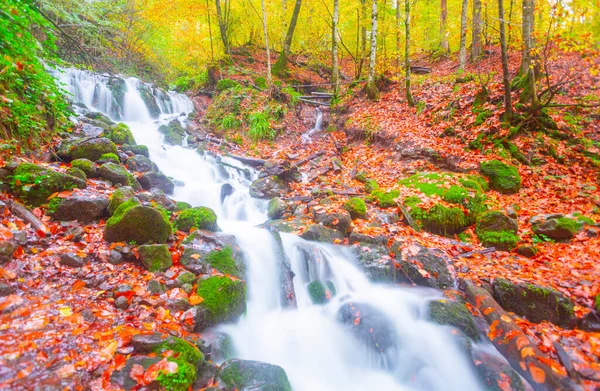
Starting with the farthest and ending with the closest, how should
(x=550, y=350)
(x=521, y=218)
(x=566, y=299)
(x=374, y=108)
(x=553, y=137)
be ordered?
(x=374, y=108)
(x=553, y=137)
(x=521, y=218)
(x=566, y=299)
(x=550, y=350)

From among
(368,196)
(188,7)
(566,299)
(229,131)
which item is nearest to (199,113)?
(229,131)

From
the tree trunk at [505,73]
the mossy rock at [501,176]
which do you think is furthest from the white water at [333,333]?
the tree trunk at [505,73]

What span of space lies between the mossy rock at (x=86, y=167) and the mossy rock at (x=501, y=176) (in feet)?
30.6

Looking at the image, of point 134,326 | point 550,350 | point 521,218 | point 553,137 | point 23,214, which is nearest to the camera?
point 134,326

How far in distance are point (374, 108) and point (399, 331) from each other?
32.8 feet

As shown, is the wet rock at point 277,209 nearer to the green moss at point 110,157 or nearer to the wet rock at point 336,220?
the wet rock at point 336,220

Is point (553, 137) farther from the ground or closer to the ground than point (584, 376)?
farther from the ground

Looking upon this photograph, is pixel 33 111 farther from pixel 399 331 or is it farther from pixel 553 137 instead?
pixel 553 137

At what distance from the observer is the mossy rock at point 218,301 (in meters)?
3.64

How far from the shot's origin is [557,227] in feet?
17.9

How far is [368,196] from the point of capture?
25.7 ft

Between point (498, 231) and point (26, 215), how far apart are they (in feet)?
26.4

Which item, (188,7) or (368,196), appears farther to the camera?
(188,7)

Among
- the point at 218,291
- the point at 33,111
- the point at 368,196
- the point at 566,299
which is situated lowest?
the point at 566,299
